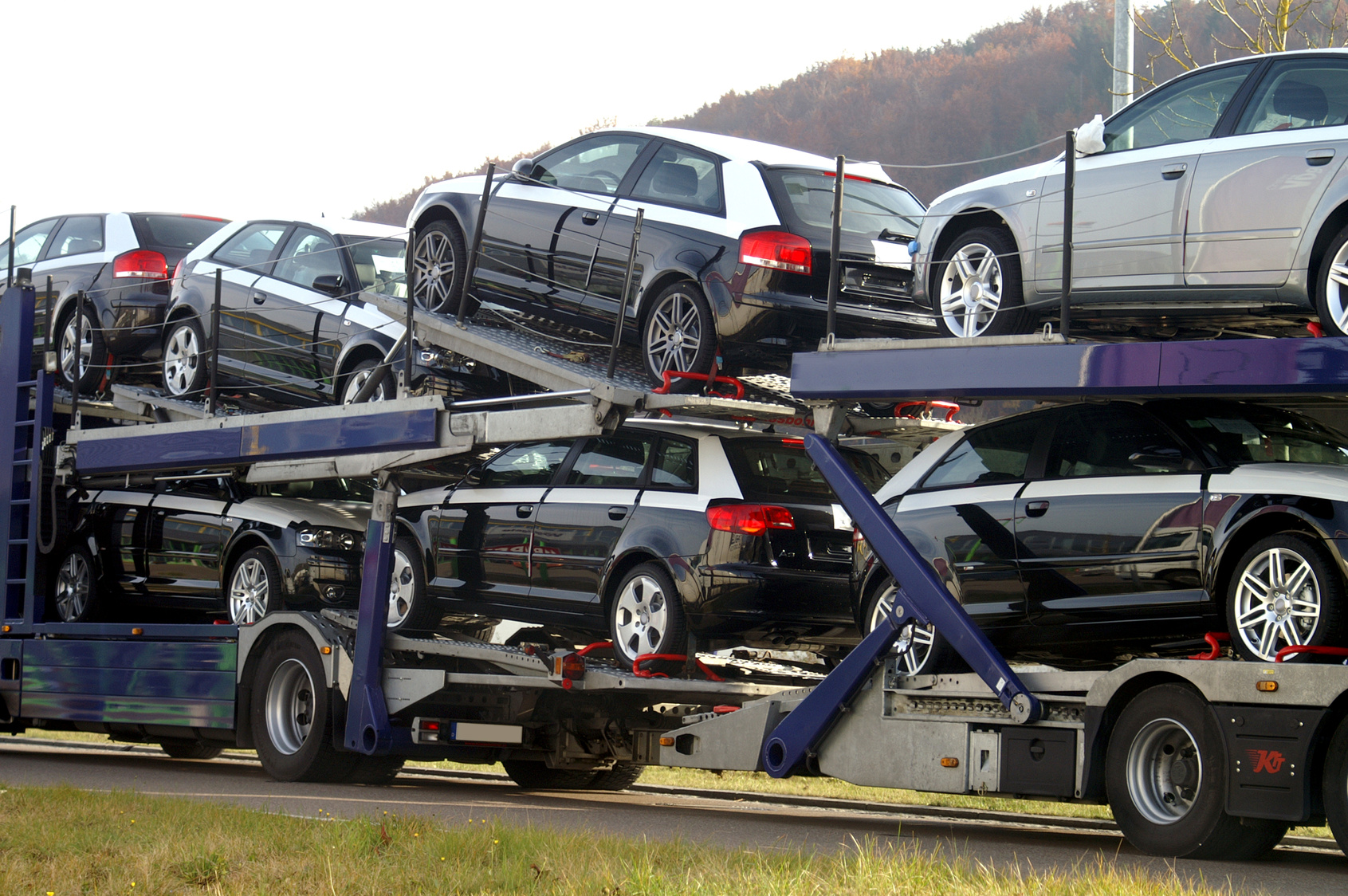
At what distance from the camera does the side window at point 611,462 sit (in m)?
9.59

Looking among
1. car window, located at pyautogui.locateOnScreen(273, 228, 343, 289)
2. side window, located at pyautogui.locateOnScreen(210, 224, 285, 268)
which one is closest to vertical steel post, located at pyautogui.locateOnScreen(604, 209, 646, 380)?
car window, located at pyautogui.locateOnScreen(273, 228, 343, 289)

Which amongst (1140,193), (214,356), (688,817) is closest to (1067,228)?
(1140,193)

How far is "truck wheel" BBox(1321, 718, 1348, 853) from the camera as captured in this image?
19.9 feet

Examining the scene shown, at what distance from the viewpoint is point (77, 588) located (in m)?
13.1

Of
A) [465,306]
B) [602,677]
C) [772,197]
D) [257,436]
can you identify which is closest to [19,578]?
[257,436]

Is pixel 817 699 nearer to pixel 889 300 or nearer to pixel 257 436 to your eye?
pixel 889 300

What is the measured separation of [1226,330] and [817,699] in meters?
2.73

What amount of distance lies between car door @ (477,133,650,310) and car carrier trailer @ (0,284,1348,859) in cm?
65

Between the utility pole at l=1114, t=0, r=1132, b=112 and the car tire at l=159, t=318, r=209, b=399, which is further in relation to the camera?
the utility pole at l=1114, t=0, r=1132, b=112

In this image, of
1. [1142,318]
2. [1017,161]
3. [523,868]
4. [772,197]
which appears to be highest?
[1017,161]

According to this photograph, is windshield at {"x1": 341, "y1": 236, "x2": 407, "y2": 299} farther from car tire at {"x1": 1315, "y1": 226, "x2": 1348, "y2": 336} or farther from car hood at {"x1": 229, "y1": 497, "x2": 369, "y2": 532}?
car tire at {"x1": 1315, "y1": 226, "x2": 1348, "y2": 336}

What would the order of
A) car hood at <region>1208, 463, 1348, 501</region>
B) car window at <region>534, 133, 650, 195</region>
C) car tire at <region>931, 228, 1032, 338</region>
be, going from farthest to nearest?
1. car window at <region>534, 133, 650, 195</region>
2. car tire at <region>931, 228, 1032, 338</region>
3. car hood at <region>1208, 463, 1348, 501</region>

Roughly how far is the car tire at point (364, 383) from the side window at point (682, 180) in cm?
250

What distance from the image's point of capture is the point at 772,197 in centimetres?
915
